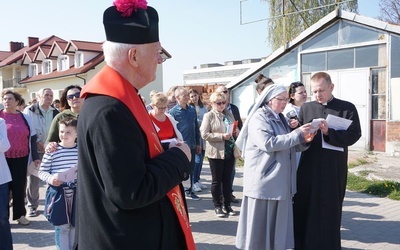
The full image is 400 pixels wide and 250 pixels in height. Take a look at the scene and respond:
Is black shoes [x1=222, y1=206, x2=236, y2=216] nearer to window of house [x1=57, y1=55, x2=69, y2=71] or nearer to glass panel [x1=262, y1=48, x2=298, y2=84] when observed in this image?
glass panel [x1=262, y1=48, x2=298, y2=84]

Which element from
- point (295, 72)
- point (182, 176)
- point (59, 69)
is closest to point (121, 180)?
point (182, 176)

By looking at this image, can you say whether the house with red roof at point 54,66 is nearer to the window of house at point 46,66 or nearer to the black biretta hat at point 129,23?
the window of house at point 46,66

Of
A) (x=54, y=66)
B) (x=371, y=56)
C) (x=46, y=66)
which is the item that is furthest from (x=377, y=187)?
(x=46, y=66)

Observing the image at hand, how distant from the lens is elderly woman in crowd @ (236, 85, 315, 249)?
415cm

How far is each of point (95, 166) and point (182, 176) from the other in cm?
43

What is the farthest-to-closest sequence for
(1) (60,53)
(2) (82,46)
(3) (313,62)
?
(1) (60,53) < (2) (82,46) < (3) (313,62)

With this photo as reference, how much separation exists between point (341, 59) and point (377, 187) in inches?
249

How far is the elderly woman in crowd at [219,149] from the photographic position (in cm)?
644

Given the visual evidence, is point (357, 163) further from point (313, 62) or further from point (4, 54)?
point (4, 54)

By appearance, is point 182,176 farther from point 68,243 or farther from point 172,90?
point 172,90

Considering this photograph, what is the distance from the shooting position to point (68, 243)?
410cm

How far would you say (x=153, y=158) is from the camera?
74.4 inches

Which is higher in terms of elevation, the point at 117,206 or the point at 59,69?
the point at 59,69

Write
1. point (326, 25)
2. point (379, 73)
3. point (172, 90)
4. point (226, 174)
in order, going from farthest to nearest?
point (326, 25), point (379, 73), point (172, 90), point (226, 174)
